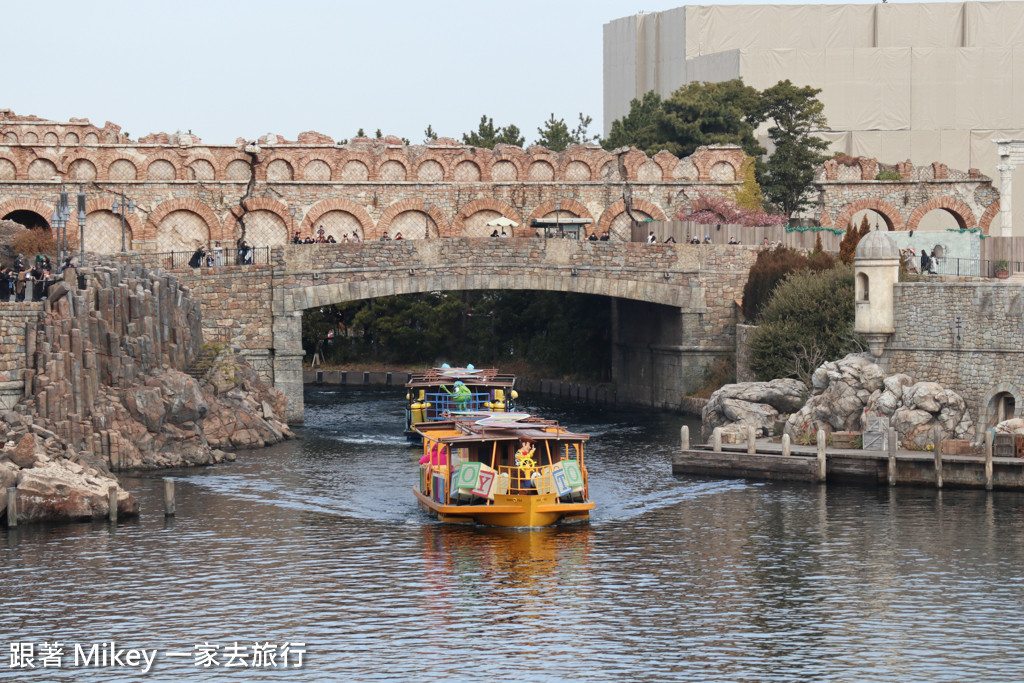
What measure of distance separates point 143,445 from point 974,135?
226 ft

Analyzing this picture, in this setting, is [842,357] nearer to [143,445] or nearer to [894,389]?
[894,389]

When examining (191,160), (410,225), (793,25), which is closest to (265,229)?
(191,160)

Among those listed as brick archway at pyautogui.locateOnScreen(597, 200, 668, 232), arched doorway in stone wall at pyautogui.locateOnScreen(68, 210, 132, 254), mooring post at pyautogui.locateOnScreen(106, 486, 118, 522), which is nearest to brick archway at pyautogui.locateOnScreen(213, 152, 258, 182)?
arched doorway in stone wall at pyautogui.locateOnScreen(68, 210, 132, 254)

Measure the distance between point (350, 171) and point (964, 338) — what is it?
1496 inches

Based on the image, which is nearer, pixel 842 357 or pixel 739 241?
pixel 842 357

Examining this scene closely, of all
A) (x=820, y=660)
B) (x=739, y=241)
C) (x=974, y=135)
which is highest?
(x=974, y=135)

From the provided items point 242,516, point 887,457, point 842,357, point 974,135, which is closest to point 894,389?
point 887,457

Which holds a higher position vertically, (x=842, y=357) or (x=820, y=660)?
(x=842, y=357)

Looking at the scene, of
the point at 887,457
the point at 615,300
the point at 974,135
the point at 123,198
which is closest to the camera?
the point at 887,457

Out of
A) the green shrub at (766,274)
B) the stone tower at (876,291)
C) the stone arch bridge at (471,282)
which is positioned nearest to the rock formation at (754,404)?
the stone tower at (876,291)

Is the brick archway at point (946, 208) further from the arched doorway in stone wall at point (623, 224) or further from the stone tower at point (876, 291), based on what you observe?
the stone tower at point (876, 291)

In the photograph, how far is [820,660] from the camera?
31.2 metres

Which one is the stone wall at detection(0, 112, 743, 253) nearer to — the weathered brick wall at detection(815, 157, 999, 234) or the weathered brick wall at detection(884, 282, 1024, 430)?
the weathered brick wall at detection(815, 157, 999, 234)

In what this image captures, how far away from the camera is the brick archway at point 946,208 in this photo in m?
87.3
